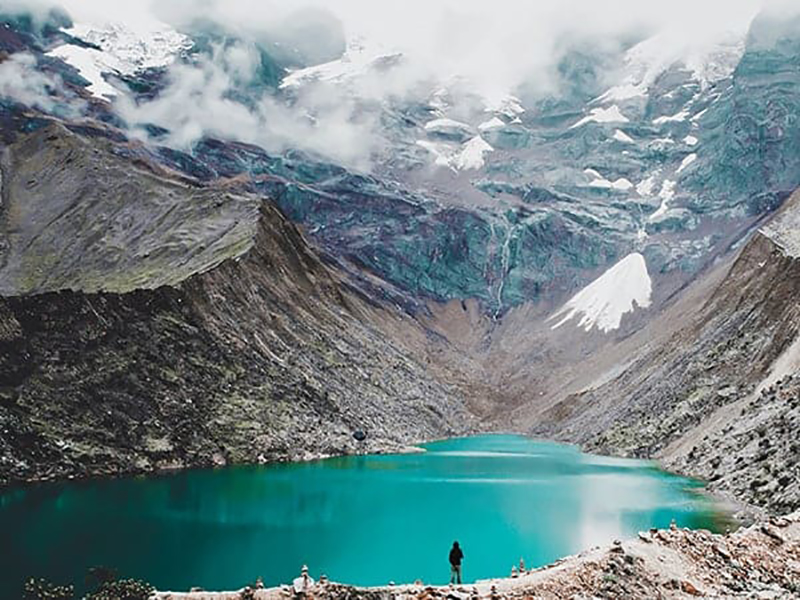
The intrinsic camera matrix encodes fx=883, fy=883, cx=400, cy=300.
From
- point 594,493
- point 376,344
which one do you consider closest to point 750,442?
point 594,493

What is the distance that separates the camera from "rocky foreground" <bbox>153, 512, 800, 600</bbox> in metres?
22.1

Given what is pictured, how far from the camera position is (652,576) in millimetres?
24391

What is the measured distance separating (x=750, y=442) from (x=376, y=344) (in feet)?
262

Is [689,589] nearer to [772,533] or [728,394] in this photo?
[772,533]

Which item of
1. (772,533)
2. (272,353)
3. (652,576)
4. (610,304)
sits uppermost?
(610,304)

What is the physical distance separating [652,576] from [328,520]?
3890 cm

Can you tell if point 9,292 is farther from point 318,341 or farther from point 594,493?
point 594,493

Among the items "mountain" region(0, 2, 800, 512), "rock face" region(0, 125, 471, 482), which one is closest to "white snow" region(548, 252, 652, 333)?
"mountain" region(0, 2, 800, 512)

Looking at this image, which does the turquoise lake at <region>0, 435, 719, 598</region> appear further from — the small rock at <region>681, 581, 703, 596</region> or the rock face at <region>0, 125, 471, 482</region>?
the small rock at <region>681, 581, 703, 596</region>

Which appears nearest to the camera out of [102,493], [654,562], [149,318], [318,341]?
[654,562]

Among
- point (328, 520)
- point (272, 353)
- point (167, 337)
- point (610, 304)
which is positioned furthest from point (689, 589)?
point (610, 304)

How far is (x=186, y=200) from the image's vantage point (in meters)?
136

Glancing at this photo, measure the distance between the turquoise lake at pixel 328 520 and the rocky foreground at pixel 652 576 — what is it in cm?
1511

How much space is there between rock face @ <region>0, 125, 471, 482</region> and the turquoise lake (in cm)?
682
